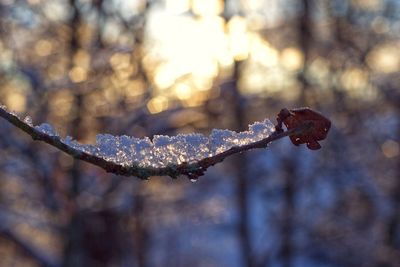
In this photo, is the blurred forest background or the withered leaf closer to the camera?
the withered leaf

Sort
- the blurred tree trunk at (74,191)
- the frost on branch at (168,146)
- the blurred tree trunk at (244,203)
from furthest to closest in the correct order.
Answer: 1. the blurred tree trunk at (244,203)
2. the blurred tree trunk at (74,191)
3. the frost on branch at (168,146)

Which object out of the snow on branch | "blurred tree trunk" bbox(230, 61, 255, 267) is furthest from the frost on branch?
"blurred tree trunk" bbox(230, 61, 255, 267)

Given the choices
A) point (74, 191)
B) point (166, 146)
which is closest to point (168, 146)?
point (166, 146)

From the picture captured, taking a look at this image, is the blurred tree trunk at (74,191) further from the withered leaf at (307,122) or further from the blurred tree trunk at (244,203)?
the withered leaf at (307,122)

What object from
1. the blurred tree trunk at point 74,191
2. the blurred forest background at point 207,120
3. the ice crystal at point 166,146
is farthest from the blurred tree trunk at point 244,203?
the ice crystal at point 166,146

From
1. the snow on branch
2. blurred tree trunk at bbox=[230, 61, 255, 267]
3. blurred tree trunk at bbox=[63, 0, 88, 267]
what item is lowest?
the snow on branch

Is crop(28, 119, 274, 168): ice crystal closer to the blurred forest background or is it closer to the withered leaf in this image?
the withered leaf

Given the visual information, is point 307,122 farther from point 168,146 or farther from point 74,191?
point 74,191

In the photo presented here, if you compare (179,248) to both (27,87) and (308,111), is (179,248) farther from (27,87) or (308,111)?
(308,111)
